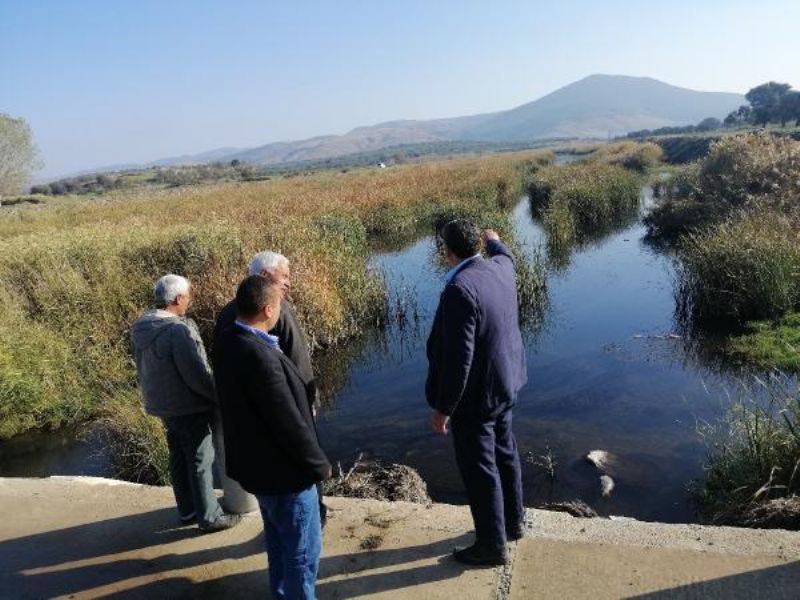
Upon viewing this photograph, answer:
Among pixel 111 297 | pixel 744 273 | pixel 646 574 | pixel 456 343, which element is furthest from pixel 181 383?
pixel 744 273

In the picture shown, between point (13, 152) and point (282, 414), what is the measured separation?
184 ft

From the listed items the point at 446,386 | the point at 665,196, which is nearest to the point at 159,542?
the point at 446,386

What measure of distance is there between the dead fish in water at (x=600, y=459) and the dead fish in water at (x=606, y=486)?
26cm

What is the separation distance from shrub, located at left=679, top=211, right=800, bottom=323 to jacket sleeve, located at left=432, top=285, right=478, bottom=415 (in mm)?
7877

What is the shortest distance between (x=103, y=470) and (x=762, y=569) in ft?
19.6

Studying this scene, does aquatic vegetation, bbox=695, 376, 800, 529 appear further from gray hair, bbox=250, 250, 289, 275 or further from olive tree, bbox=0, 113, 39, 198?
olive tree, bbox=0, 113, 39, 198

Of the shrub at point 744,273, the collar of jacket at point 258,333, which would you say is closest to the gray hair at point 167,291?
the collar of jacket at point 258,333

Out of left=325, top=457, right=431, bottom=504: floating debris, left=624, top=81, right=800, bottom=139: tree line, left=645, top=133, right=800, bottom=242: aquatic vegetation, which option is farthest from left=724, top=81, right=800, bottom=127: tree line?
left=325, top=457, right=431, bottom=504: floating debris

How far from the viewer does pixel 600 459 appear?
618 centimetres

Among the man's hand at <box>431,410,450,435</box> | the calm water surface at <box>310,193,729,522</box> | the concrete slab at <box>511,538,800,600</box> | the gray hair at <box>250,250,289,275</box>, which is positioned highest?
the gray hair at <box>250,250,289,275</box>

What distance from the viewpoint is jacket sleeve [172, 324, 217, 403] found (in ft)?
11.2

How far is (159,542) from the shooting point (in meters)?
3.71

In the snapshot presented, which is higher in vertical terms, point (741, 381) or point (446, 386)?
point (446, 386)

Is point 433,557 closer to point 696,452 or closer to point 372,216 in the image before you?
point 696,452
